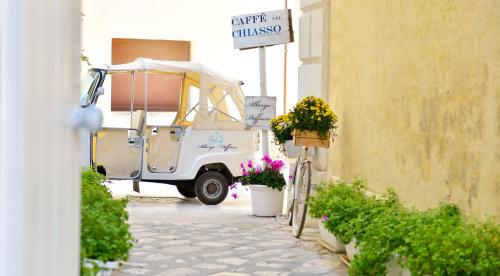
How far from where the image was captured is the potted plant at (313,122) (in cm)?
809

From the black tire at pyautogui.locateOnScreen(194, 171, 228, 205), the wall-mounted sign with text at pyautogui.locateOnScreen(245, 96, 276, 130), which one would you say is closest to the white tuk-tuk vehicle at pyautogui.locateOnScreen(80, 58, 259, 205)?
the black tire at pyautogui.locateOnScreen(194, 171, 228, 205)

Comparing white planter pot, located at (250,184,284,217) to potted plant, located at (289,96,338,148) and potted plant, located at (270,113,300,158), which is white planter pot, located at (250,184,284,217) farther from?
potted plant, located at (289,96,338,148)

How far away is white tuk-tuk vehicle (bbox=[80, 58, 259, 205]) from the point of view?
1132 cm

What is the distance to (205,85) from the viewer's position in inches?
467

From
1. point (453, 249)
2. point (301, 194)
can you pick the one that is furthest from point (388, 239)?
point (301, 194)

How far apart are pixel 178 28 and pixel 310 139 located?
9.46 meters

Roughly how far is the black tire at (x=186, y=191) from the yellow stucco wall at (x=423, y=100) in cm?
421

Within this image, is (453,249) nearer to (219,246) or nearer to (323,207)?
(323,207)

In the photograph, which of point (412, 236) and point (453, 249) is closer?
point (453, 249)

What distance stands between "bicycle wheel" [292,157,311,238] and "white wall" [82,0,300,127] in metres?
8.51

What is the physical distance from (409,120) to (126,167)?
6163mm

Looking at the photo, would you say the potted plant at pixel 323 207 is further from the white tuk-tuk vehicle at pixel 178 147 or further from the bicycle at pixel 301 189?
the white tuk-tuk vehicle at pixel 178 147

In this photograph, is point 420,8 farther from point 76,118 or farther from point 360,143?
point 76,118

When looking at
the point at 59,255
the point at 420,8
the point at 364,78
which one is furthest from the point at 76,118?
the point at 364,78
